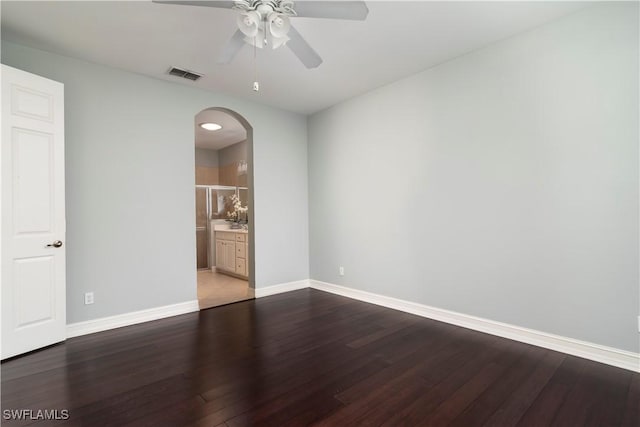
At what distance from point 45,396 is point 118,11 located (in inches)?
112

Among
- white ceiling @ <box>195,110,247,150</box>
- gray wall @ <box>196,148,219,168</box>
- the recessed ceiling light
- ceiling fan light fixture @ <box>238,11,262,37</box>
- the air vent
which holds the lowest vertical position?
ceiling fan light fixture @ <box>238,11,262,37</box>

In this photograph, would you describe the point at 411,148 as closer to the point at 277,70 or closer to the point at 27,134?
the point at 277,70

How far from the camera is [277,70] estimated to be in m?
3.40

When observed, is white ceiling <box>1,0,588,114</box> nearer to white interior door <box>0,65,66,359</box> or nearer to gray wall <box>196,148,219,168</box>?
white interior door <box>0,65,66,359</box>

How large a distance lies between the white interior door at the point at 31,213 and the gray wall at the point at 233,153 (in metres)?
4.15

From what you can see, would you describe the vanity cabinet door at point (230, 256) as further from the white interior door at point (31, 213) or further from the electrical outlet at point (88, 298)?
the white interior door at point (31, 213)

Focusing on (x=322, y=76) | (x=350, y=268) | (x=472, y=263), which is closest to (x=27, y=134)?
(x=322, y=76)

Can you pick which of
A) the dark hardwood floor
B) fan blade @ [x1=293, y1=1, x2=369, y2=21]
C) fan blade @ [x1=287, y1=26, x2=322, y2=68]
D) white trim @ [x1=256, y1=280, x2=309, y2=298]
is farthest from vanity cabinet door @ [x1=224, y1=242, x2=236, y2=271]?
fan blade @ [x1=293, y1=1, x2=369, y2=21]

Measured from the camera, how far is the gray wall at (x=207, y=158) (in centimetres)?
749

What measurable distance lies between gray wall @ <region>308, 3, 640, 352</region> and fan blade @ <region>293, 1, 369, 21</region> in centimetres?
177

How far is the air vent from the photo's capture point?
336 centimetres

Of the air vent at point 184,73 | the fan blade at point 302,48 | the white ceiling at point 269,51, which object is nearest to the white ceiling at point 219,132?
the air vent at point 184,73

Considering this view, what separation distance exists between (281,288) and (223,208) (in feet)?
A: 10.9

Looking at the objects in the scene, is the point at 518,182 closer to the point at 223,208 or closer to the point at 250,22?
the point at 250,22
